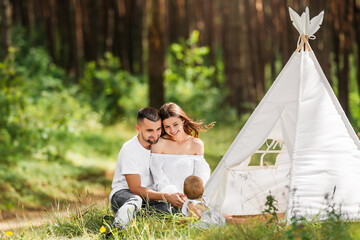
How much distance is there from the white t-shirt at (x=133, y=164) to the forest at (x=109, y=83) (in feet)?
2.32

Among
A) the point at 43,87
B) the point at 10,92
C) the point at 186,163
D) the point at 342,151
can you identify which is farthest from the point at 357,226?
the point at 43,87

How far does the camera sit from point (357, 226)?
12.6 ft

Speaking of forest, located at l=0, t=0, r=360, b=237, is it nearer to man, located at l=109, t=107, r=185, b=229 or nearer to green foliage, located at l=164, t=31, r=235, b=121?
green foliage, located at l=164, t=31, r=235, b=121

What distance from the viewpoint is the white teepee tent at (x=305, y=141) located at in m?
4.20

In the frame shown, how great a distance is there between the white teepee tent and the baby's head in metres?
0.26

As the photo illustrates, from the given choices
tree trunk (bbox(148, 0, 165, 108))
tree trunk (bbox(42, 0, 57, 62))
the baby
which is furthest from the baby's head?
tree trunk (bbox(42, 0, 57, 62))

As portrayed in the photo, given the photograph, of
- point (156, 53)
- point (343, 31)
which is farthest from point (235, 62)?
point (343, 31)

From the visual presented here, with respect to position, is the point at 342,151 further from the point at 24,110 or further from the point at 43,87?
the point at 43,87

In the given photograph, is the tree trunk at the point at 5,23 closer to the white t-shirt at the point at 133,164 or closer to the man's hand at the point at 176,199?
the white t-shirt at the point at 133,164

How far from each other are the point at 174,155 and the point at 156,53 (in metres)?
7.43

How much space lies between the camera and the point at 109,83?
48.5 ft

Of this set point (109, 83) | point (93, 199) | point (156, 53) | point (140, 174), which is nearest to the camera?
point (140, 174)

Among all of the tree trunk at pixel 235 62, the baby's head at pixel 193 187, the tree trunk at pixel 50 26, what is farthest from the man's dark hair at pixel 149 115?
the tree trunk at pixel 50 26

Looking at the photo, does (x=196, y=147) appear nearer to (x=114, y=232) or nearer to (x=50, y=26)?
(x=114, y=232)
